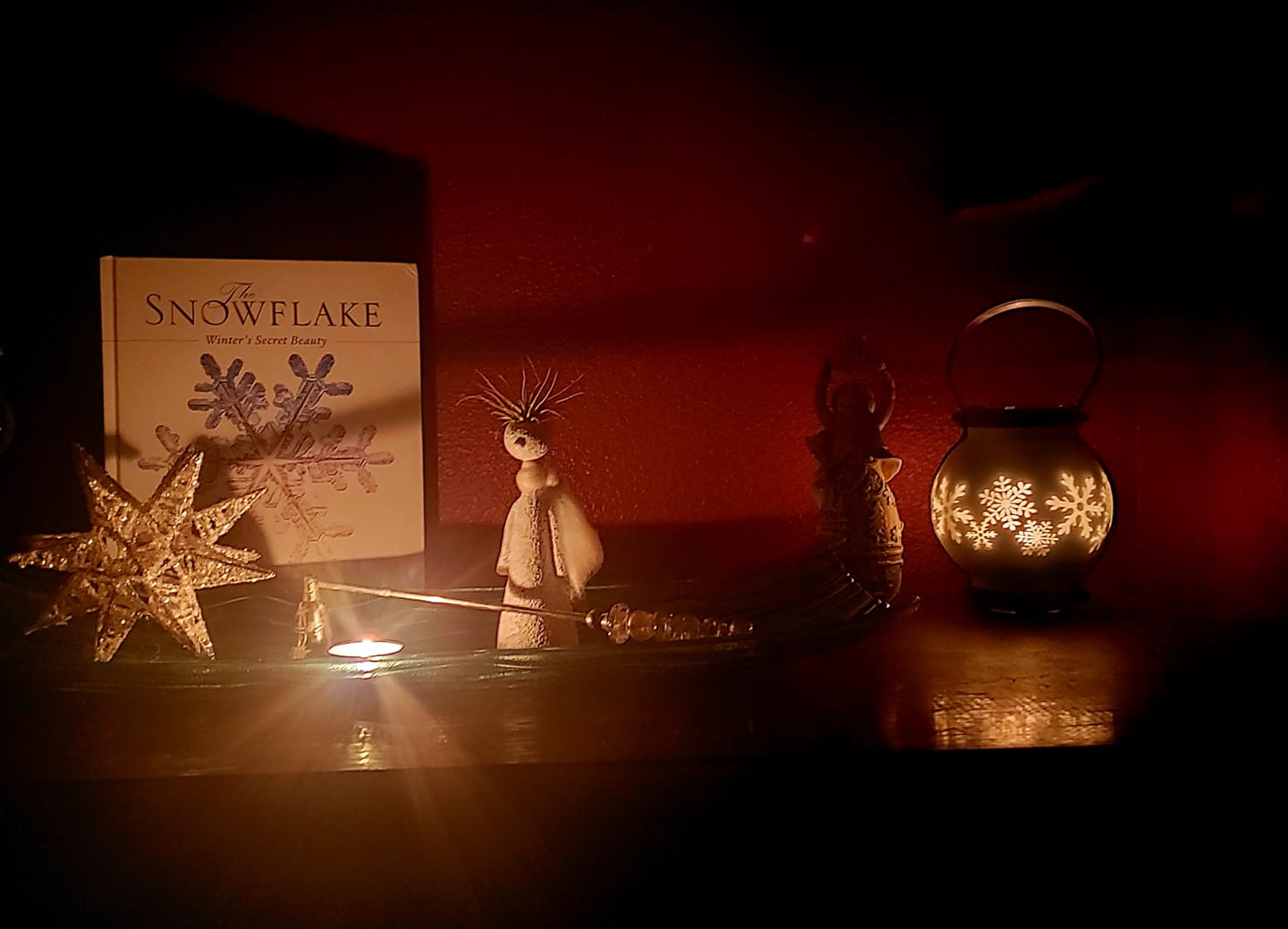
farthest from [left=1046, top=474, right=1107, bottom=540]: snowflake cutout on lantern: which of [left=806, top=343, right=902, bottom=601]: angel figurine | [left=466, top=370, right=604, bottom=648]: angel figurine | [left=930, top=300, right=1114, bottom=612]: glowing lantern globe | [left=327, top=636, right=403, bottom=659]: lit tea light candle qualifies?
[left=327, top=636, right=403, bottom=659]: lit tea light candle

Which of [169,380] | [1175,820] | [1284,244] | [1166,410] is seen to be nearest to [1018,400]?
[1166,410]

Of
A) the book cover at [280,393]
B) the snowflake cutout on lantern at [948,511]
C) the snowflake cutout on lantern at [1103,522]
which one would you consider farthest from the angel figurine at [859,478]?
the book cover at [280,393]

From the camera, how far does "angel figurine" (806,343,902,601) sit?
0.90 meters

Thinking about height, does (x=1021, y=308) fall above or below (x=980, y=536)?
above

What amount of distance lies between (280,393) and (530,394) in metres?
0.22

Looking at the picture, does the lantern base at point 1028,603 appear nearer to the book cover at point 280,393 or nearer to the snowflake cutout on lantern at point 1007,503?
the snowflake cutout on lantern at point 1007,503

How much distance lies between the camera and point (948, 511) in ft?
2.93

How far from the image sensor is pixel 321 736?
0.62 metres

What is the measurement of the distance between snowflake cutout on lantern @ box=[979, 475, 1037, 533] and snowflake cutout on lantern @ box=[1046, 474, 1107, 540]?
0.06 ft

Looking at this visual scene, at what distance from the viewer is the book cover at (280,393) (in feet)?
2.95

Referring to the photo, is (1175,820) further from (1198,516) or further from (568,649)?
(1198,516)

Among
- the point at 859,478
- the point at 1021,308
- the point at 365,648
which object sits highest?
the point at 1021,308

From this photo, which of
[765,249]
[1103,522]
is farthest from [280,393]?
[1103,522]

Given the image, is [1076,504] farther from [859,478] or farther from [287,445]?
[287,445]
